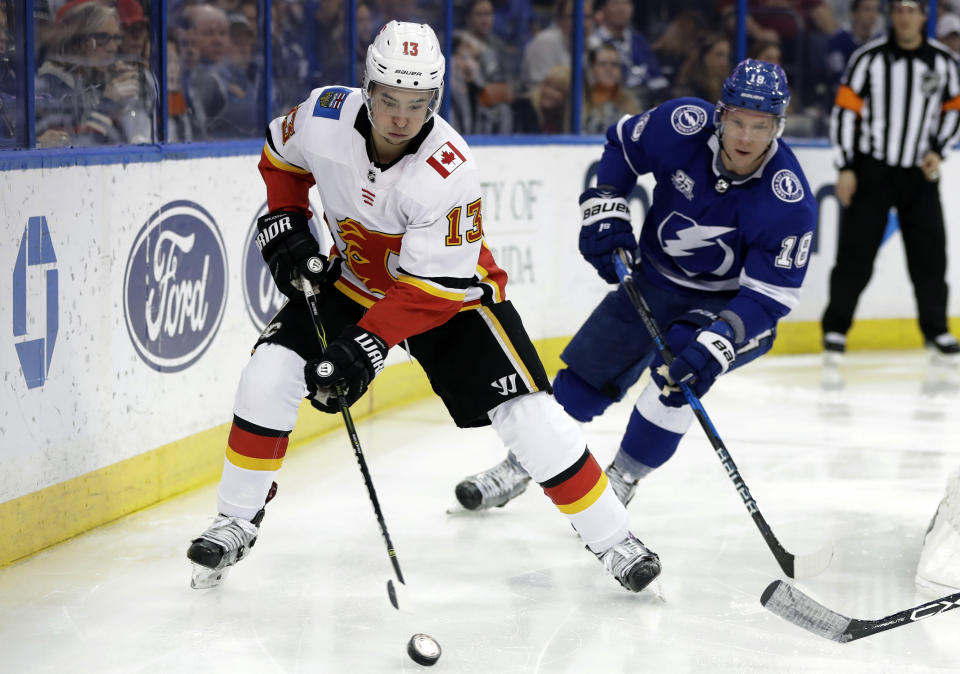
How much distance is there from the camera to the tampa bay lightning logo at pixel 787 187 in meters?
2.96

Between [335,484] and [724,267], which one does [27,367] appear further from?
[724,267]

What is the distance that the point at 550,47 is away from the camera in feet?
18.0

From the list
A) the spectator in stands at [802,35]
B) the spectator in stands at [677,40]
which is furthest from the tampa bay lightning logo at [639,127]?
the spectator in stands at [802,35]

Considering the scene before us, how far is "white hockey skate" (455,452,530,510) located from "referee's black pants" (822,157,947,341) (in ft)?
7.70

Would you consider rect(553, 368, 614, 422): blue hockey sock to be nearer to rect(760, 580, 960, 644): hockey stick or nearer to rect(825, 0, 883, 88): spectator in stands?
rect(760, 580, 960, 644): hockey stick

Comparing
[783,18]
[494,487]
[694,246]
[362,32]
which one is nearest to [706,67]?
[783,18]

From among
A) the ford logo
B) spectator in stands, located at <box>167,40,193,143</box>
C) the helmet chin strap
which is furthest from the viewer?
spectator in stands, located at <box>167,40,193,143</box>

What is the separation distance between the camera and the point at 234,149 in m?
3.80

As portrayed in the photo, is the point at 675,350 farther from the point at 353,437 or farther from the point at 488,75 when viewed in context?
the point at 488,75

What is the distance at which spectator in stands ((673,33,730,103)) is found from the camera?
584 cm

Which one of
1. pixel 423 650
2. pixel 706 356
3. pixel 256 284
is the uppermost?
pixel 706 356

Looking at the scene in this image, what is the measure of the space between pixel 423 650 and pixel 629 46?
3838 millimetres

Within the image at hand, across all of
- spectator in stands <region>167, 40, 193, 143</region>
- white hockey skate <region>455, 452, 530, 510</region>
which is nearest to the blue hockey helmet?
white hockey skate <region>455, 452, 530, 510</region>

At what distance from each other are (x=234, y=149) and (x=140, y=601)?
1.49 meters
